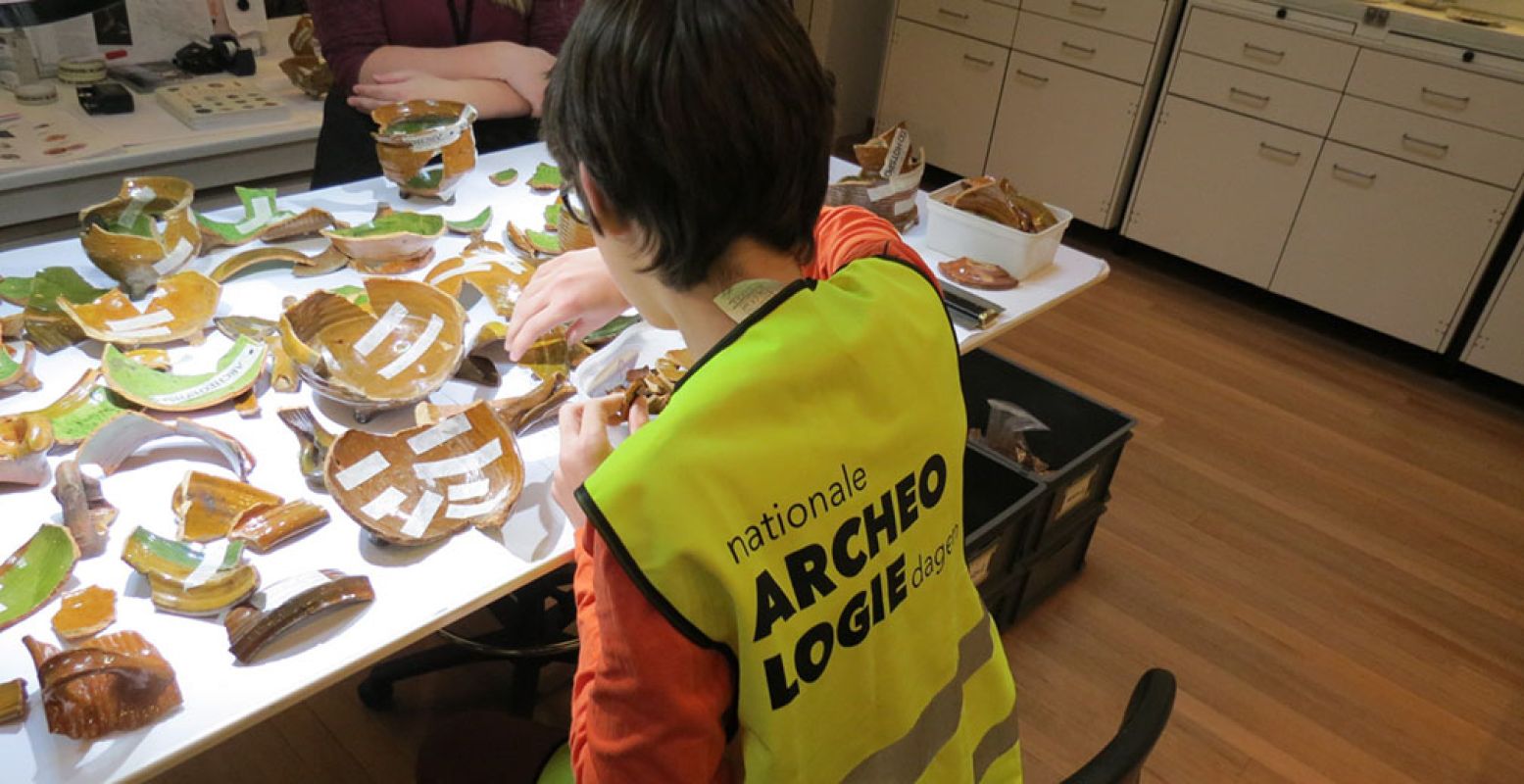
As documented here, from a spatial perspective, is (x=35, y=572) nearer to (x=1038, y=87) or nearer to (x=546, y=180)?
(x=546, y=180)

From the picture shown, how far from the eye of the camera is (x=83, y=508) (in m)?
0.99

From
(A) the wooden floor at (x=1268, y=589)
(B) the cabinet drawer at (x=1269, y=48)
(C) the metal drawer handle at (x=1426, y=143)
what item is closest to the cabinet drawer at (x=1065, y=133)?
(B) the cabinet drawer at (x=1269, y=48)

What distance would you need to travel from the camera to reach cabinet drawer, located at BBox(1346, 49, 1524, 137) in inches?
112

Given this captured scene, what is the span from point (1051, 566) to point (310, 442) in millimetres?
1510

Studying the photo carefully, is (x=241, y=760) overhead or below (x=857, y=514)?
below

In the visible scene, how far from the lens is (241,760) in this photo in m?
1.65

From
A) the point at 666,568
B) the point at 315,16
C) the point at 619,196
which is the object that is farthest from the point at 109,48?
the point at 666,568

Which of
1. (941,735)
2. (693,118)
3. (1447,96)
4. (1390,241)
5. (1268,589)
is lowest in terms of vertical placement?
(1268,589)

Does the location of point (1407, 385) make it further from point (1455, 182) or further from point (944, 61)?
point (944, 61)

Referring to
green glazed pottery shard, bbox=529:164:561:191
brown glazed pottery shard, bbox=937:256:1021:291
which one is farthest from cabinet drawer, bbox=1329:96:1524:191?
green glazed pottery shard, bbox=529:164:561:191

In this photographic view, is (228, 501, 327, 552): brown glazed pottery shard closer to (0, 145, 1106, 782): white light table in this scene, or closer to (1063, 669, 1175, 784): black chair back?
(0, 145, 1106, 782): white light table

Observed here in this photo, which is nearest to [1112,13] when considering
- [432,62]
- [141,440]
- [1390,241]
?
[1390,241]

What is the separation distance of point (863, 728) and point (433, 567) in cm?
44

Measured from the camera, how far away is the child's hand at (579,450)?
3.12ft
